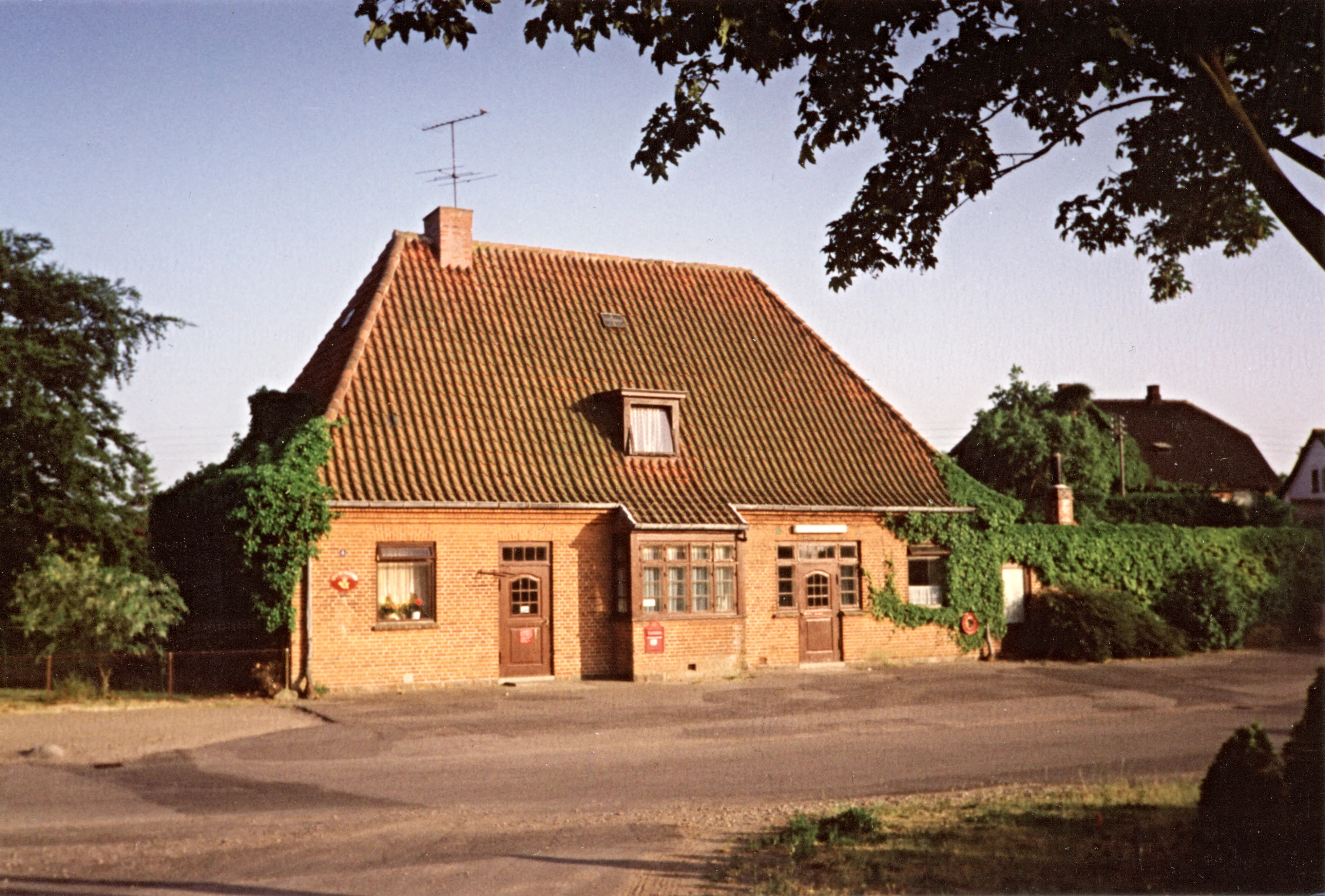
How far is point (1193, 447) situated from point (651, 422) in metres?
50.1

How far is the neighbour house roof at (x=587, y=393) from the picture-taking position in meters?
22.8

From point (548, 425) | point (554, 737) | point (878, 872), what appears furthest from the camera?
point (548, 425)

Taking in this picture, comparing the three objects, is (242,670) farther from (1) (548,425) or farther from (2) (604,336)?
(2) (604,336)

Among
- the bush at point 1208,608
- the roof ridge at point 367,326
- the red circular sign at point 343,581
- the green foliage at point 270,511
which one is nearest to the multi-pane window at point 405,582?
the red circular sign at point 343,581

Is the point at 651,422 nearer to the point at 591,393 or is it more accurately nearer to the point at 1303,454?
the point at 591,393

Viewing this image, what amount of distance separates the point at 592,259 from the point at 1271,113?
21.7 metres

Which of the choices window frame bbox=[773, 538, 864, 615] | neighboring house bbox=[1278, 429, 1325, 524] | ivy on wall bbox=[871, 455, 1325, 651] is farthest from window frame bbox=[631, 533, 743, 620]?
neighboring house bbox=[1278, 429, 1325, 524]

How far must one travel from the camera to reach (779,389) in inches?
1110

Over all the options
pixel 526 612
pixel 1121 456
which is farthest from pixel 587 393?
pixel 1121 456

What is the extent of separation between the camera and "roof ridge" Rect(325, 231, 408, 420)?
73.2ft

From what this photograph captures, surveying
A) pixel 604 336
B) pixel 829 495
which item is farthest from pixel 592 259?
pixel 829 495

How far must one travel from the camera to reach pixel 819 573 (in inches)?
1013

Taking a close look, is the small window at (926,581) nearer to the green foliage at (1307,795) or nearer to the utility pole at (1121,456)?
the green foliage at (1307,795)

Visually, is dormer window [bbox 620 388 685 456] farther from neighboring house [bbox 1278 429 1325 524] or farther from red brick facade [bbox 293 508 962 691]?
neighboring house [bbox 1278 429 1325 524]
